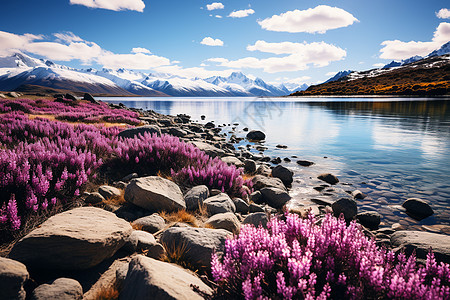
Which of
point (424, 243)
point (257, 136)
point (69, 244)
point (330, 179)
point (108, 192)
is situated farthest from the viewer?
point (257, 136)

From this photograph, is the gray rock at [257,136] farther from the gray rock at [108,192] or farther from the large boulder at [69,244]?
the large boulder at [69,244]

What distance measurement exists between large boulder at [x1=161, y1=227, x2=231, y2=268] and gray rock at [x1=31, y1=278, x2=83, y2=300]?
106cm

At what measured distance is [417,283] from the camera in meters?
1.71

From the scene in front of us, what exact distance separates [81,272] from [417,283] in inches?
121

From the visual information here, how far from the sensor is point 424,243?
4109 mm

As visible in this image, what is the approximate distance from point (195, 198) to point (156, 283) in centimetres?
304

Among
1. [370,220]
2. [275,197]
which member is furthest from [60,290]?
[370,220]

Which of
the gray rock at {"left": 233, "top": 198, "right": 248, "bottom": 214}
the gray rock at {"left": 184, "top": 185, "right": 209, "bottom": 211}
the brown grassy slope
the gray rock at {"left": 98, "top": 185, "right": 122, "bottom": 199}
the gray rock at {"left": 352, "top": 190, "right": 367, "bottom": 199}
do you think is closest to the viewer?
the gray rock at {"left": 98, "top": 185, "right": 122, "bottom": 199}

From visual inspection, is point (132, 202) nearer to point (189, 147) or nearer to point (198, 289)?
point (198, 289)

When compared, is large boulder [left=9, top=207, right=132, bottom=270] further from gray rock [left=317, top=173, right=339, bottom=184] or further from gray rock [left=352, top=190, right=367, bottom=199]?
gray rock [left=317, top=173, right=339, bottom=184]

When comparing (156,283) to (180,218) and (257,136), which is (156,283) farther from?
(257,136)

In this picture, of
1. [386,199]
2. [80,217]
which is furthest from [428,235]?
[80,217]

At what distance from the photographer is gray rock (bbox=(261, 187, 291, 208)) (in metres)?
6.93

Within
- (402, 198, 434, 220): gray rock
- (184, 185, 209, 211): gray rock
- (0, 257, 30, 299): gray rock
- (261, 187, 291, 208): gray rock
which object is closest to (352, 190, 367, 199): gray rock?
(402, 198, 434, 220): gray rock
